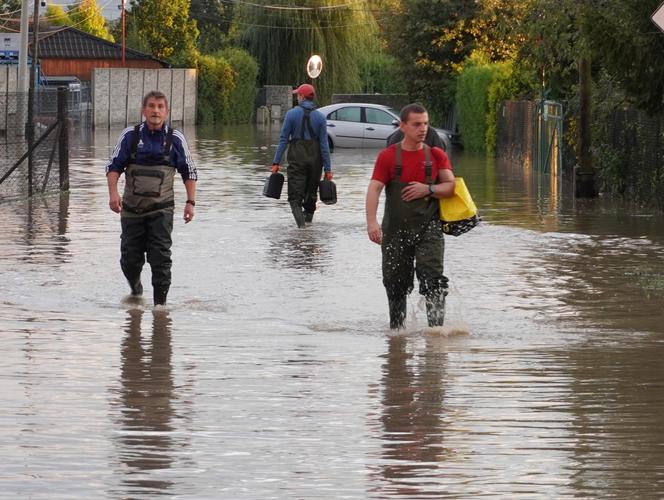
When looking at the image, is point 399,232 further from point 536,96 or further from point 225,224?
point 536,96

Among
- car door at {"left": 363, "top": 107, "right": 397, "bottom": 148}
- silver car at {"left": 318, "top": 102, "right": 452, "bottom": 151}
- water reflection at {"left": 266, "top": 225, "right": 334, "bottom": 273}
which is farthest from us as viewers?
silver car at {"left": 318, "top": 102, "right": 452, "bottom": 151}

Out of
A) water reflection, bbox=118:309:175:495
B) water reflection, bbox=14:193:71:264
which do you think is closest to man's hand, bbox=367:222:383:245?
water reflection, bbox=118:309:175:495

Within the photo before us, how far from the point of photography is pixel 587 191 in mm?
24078

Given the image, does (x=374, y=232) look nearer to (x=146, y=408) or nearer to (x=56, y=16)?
(x=146, y=408)

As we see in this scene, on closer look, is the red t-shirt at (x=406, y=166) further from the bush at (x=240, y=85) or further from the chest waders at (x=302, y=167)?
the bush at (x=240, y=85)

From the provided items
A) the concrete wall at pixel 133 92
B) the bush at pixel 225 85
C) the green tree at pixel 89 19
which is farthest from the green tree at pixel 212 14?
the concrete wall at pixel 133 92

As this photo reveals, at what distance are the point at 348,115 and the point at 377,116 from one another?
2.47 feet

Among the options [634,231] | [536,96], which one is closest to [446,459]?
[634,231]

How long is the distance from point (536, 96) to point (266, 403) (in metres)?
26.3

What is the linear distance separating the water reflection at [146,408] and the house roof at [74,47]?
65867mm

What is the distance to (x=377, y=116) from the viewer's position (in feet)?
138

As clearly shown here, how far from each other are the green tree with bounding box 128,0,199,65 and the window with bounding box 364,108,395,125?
114 ft

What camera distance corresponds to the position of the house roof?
7631 centimetres

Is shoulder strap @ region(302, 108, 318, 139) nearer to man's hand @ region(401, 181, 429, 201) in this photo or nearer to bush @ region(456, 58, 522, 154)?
man's hand @ region(401, 181, 429, 201)
